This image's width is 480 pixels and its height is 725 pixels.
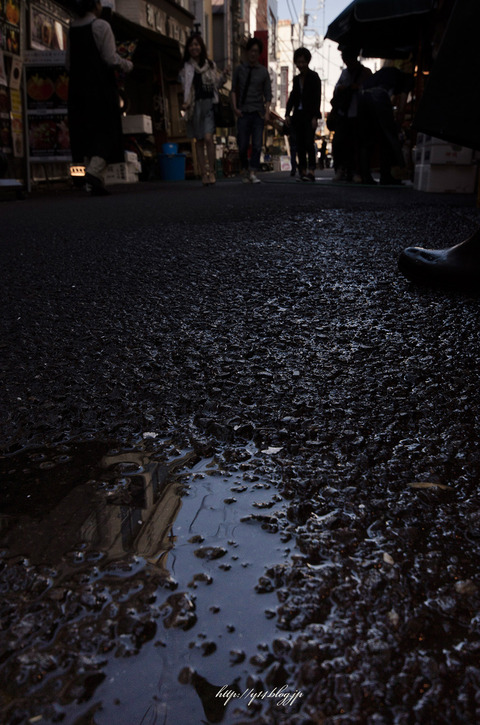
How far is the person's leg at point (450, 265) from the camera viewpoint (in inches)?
68.3

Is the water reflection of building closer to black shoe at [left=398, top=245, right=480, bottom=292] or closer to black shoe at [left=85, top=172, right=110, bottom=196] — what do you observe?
Result: black shoe at [left=398, top=245, right=480, bottom=292]

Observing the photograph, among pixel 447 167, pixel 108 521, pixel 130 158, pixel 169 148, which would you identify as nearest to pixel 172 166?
pixel 169 148

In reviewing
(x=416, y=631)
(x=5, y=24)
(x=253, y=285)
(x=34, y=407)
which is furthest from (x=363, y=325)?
(x=5, y=24)

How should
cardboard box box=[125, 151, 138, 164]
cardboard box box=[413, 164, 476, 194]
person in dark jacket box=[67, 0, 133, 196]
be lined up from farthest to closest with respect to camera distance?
cardboard box box=[125, 151, 138, 164] < person in dark jacket box=[67, 0, 133, 196] < cardboard box box=[413, 164, 476, 194]

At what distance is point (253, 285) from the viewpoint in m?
1.98

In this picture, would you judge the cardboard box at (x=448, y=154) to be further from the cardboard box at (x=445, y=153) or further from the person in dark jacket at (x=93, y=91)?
the person in dark jacket at (x=93, y=91)

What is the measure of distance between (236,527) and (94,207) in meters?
4.87

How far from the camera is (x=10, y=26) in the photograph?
803cm

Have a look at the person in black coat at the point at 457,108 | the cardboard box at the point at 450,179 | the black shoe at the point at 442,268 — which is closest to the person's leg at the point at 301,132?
the cardboard box at the point at 450,179

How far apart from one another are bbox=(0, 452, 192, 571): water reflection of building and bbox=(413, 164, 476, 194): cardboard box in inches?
229

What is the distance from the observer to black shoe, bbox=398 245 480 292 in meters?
1.74

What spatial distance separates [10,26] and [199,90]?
258 centimetres

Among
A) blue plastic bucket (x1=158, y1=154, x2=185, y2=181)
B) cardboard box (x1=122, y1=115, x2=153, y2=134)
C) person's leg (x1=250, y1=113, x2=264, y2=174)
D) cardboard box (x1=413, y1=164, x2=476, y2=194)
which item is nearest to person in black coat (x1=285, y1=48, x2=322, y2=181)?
person's leg (x1=250, y1=113, x2=264, y2=174)

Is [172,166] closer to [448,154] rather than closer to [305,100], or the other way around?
[305,100]
